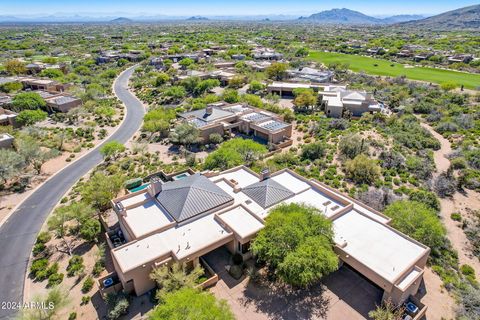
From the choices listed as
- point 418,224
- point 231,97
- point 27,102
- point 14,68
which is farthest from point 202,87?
point 14,68

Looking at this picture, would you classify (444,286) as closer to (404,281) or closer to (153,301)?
(404,281)

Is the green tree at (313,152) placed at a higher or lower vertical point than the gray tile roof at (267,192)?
lower

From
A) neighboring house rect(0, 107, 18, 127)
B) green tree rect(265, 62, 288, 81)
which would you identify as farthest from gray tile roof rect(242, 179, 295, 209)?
green tree rect(265, 62, 288, 81)

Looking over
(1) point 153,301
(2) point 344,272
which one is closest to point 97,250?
(1) point 153,301

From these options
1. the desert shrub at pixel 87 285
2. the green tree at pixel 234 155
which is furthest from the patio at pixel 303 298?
the green tree at pixel 234 155

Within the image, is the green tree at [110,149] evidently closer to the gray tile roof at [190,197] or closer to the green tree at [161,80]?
the gray tile roof at [190,197]

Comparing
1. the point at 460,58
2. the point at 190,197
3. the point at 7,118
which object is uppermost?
the point at 460,58

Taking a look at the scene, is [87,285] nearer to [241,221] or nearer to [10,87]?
[241,221]
